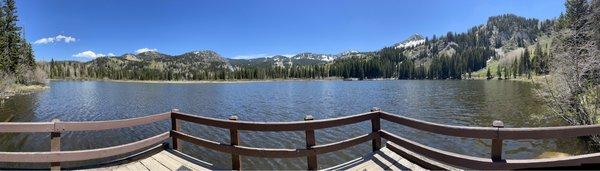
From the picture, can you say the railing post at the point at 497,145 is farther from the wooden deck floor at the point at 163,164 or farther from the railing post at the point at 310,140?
the wooden deck floor at the point at 163,164

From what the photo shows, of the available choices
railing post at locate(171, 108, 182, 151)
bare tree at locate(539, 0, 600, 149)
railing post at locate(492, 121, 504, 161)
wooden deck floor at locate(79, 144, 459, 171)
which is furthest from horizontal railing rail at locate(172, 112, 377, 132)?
bare tree at locate(539, 0, 600, 149)

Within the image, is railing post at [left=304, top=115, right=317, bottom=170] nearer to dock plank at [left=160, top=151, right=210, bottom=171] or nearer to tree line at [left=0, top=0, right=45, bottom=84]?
dock plank at [left=160, top=151, right=210, bottom=171]

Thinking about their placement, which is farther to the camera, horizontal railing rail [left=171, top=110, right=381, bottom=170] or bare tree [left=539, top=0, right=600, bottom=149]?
bare tree [left=539, top=0, right=600, bottom=149]

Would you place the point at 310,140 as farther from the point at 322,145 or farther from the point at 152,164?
the point at 152,164


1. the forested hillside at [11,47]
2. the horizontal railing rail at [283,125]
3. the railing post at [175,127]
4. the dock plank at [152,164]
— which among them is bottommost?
the dock plank at [152,164]

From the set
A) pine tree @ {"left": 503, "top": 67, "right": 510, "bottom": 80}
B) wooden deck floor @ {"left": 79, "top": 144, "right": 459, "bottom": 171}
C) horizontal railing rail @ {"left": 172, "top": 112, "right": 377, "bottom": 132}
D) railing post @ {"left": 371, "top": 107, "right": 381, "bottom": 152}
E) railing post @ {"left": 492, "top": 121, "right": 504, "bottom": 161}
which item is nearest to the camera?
railing post @ {"left": 492, "top": 121, "right": 504, "bottom": 161}

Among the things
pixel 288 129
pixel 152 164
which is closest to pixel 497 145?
pixel 288 129

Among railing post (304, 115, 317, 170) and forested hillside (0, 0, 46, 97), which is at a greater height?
forested hillside (0, 0, 46, 97)

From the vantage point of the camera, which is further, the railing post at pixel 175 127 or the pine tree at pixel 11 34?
the pine tree at pixel 11 34

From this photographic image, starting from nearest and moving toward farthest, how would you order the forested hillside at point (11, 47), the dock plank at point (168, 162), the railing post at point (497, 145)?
the railing post at point (497, 145)
the dock plank at point (168, 162)
the forested hillside at point (11, 47)

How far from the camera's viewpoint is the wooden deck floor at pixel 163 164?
9.48 m

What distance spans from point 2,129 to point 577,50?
23.6m

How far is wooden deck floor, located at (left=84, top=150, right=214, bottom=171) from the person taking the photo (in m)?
9.48

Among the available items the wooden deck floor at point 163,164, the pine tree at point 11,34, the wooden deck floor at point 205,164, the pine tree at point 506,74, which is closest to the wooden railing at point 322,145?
the wooden deck floor at point 205,164
